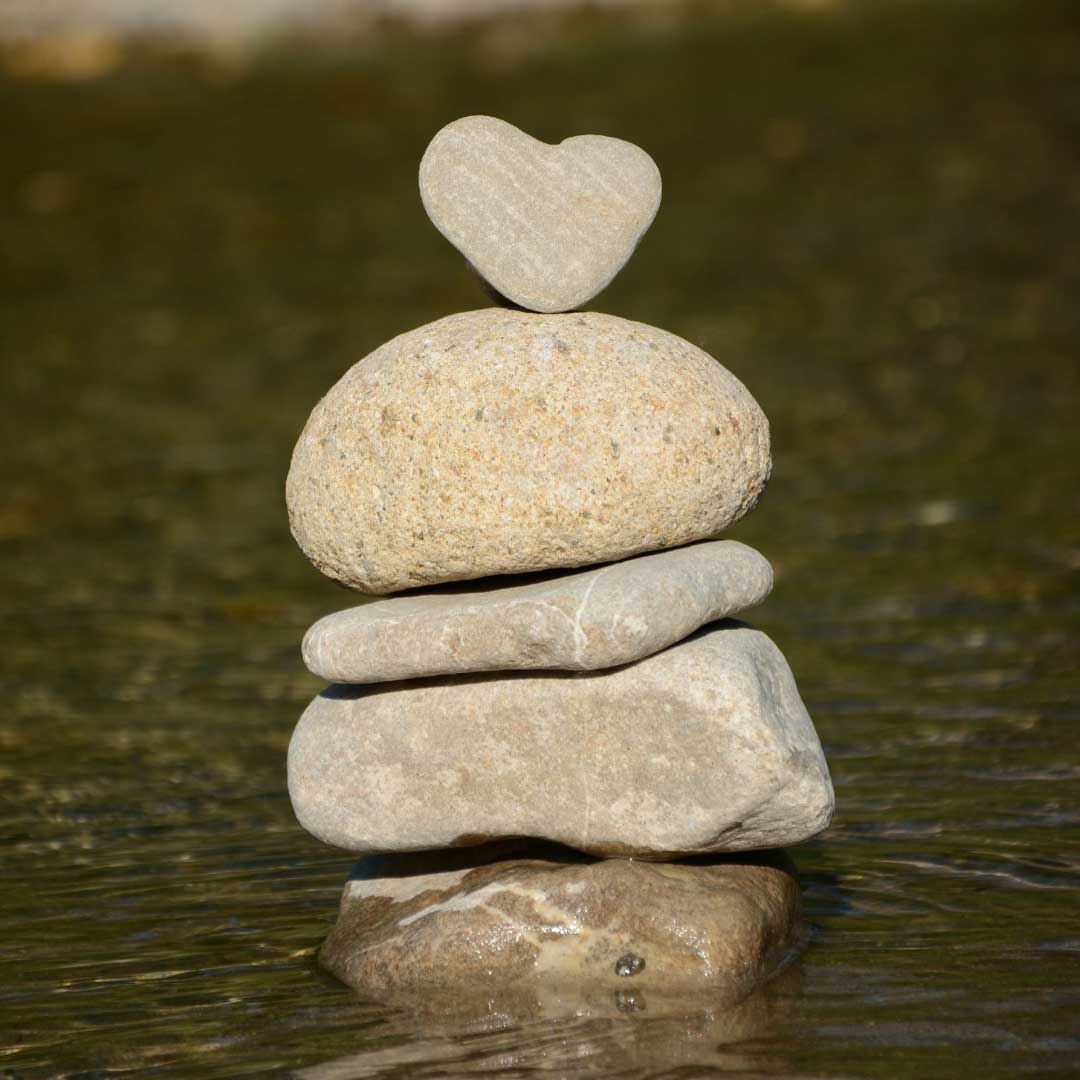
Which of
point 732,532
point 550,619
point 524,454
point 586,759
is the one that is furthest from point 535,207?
point 732,532

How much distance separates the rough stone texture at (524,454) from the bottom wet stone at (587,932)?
95 centimetres

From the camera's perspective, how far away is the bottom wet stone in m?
5.29

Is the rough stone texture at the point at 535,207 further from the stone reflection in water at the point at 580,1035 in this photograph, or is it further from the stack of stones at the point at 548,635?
the stone reflection in water at the point at 580,1035

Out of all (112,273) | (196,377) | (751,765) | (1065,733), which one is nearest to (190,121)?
(112,273)

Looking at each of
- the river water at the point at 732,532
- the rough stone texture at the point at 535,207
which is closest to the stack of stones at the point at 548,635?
the rough stone texture at the point at 535,207

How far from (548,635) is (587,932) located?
857mm

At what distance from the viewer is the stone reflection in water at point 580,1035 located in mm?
4750

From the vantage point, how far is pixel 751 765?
529 centimetres

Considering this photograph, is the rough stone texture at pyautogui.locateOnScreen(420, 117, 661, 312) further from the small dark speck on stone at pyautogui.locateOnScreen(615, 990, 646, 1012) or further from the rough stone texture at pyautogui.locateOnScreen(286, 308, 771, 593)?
the small dark speck on stone at pyautogui.locateOnScreen(615, 990, 646, 1012)

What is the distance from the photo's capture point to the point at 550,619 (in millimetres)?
5309

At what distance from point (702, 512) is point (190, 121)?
624 inches

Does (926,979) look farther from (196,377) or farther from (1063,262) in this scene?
(1063,262)

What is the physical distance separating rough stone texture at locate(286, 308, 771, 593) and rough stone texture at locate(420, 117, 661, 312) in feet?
0.43

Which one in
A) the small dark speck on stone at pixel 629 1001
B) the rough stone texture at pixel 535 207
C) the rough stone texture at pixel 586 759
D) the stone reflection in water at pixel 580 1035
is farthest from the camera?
the rough stone texture at pixel 535 207
